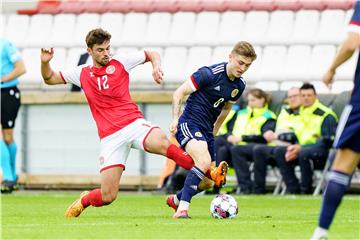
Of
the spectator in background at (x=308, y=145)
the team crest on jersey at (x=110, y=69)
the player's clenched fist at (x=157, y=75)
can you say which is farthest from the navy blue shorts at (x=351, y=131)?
the spectator in background at (x=308, y=145)

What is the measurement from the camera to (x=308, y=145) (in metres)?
17.1

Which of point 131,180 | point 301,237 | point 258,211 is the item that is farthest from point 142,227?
point 131,180

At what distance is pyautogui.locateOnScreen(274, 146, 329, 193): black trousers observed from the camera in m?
16.8

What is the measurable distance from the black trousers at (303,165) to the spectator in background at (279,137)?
0.71 feet

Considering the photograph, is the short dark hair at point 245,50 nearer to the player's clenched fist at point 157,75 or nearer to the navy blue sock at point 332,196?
the player's clenched fist at point 157,75

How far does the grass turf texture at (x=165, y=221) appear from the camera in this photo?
952 centimetres

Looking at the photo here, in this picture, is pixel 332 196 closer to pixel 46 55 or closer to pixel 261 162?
pixel 46 55

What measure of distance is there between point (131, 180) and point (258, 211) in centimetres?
607

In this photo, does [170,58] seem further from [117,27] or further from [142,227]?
[142,227]

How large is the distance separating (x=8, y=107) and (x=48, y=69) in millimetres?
5701

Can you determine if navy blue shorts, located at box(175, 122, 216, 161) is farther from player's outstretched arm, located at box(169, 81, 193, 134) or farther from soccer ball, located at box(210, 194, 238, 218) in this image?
soccer ball, located at box(210, 194, 238, 218)

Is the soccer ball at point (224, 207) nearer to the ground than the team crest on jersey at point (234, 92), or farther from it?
nearer to the ground

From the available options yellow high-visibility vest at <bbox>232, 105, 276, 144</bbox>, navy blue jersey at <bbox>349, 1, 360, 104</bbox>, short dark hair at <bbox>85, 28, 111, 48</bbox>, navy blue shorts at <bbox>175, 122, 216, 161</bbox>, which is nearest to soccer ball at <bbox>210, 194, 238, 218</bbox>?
navy blue shorts at <bbox>175, 122, 216, 161</bbox>

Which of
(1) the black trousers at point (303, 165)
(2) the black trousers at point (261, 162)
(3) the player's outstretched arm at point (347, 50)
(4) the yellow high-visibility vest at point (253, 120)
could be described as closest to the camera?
(3) the player's outstretched arm at point (347, 50)
